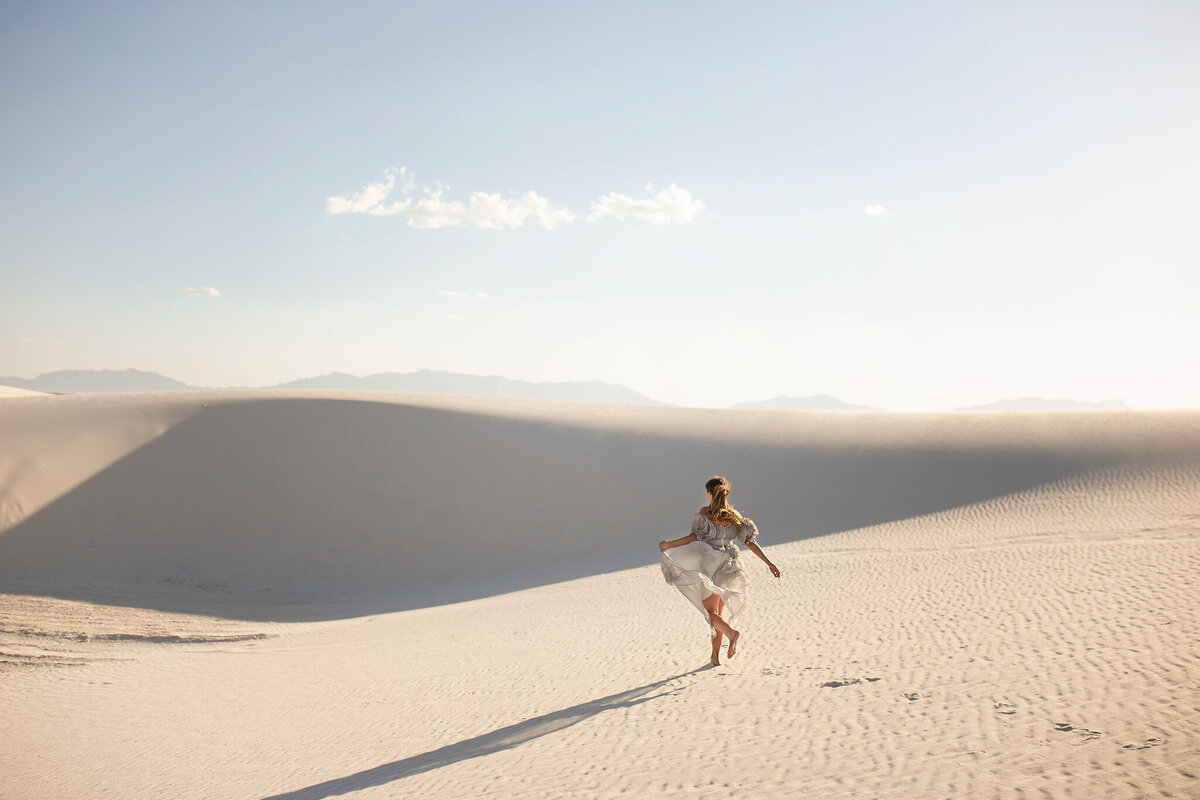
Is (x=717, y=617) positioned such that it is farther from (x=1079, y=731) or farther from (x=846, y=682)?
(x=1079, y=731)

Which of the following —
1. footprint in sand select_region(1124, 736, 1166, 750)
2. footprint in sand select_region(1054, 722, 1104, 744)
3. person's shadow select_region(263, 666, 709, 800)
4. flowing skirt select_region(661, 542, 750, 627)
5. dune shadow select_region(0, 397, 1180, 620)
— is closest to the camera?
footprint in sand select_region(1124, 736, 1166, 750)

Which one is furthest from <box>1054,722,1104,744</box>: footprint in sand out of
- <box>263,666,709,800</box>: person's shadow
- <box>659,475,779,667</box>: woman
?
<box>263,666,709,800</box>: person's shadow

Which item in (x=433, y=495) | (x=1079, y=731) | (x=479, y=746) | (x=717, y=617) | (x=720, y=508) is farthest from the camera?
(x=433, y=495)

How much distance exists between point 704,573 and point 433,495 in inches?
639

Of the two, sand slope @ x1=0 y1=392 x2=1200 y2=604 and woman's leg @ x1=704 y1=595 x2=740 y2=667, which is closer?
woman's leg @ x1=704 y1=595 x2=740 y2=667

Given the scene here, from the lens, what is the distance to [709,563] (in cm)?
738

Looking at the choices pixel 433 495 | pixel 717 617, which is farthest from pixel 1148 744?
pixel 433 495

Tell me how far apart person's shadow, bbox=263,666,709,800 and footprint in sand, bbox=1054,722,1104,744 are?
11.1 feet

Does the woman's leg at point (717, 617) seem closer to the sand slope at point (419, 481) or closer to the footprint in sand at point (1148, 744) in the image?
the footprint in sand at point (1148, 744)

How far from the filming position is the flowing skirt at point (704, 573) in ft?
24.0

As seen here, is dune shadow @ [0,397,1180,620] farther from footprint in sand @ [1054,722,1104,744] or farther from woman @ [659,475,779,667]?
footprint in sand @ [1054,722,1104,744]

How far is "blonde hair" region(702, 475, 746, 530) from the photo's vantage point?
708cm

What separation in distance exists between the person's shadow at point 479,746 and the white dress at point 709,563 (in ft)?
3.69

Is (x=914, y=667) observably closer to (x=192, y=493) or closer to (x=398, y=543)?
(x=398, y=543)
